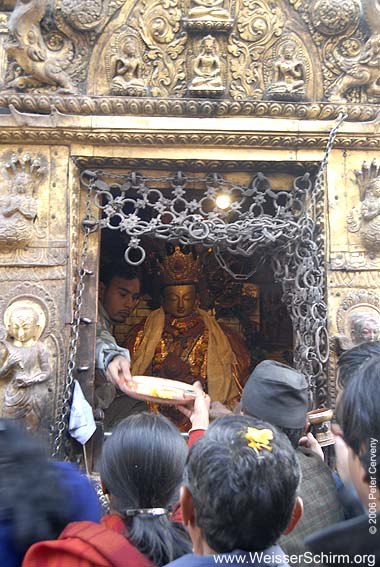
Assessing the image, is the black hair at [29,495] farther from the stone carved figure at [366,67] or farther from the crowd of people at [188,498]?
the stone carved figure at [366,67]

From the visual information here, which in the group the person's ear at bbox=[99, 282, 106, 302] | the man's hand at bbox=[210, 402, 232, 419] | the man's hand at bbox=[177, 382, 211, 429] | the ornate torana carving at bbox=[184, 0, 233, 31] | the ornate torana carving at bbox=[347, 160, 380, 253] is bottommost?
the man's hand at bbox=[210, 402, 232, 419]

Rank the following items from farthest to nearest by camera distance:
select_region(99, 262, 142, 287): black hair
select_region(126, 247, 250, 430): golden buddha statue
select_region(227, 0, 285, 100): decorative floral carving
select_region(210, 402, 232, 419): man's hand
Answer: select_region(126, 247, 250, 430): golden buddha statue
select_region(99, 262, 142, 287): black hair
select_region(210, 402, 232, 419): man's hand
select_region(227, 0, 285, 100): decorative floral carving

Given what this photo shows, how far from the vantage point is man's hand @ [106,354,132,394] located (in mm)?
3381

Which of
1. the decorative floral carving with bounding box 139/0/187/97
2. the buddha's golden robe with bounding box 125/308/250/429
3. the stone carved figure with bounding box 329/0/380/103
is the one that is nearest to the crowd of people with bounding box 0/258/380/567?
the decorative floral carving with bounding box 139/0/187/97

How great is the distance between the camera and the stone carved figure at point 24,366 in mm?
3223

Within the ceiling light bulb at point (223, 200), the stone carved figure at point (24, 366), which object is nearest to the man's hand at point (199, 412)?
the stone carved figure at point (24, 366)

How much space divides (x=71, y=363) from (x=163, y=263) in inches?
→ 86.9

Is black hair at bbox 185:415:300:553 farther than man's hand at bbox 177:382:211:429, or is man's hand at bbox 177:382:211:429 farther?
man's hand at bbox 177:382:211:429

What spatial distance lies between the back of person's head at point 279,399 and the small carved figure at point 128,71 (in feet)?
7.15

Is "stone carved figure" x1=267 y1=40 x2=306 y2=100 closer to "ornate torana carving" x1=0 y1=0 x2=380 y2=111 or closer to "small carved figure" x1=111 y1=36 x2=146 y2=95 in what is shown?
"ornate torana carving" x1=0 y1=0 x2=380 y2=111

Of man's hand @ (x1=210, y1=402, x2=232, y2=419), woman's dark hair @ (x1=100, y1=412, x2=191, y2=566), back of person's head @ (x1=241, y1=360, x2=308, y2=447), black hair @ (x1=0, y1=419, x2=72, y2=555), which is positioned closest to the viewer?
black hair @ (x1=0, y1=419, x2=72, y2=555)

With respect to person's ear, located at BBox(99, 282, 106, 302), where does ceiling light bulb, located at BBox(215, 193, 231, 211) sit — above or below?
above

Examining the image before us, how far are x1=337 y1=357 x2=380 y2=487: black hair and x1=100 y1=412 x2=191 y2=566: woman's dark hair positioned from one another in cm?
51

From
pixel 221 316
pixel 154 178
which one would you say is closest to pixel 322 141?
pixel 154 178
